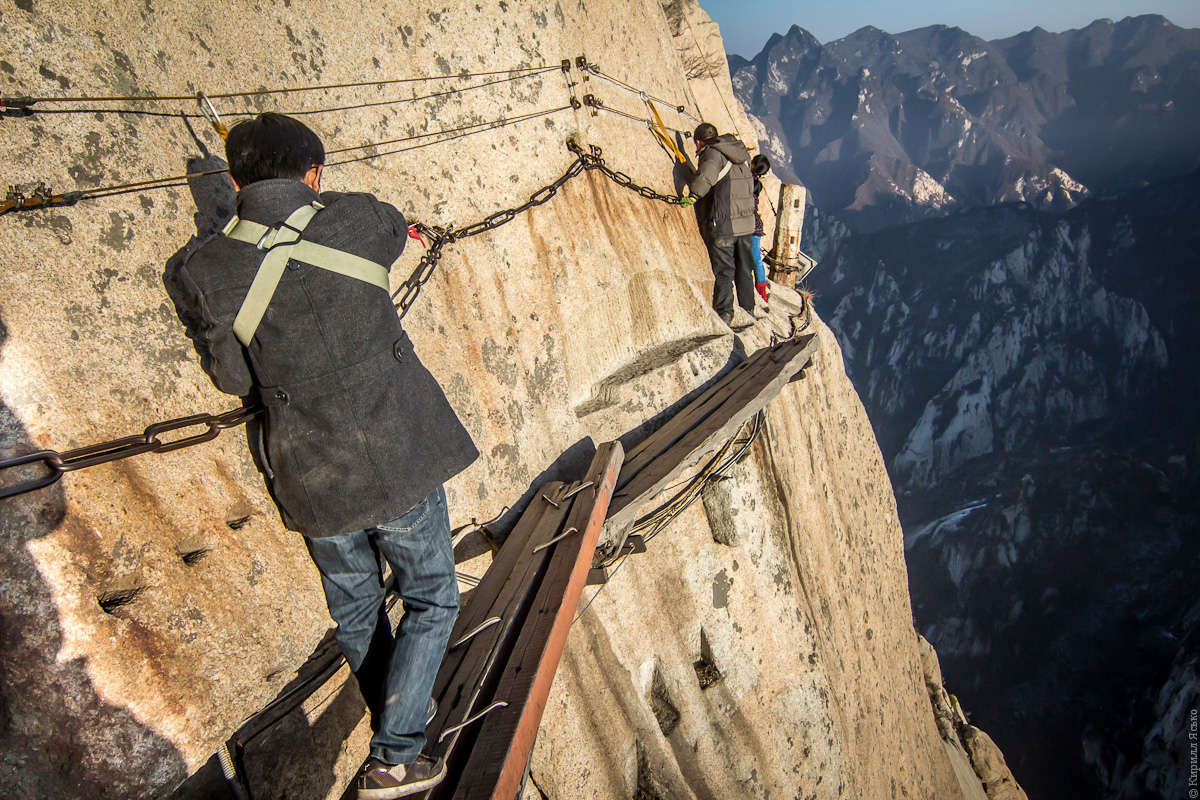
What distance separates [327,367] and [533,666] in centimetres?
117

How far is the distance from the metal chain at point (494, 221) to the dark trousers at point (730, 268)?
0.66m

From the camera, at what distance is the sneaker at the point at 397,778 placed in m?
1.60

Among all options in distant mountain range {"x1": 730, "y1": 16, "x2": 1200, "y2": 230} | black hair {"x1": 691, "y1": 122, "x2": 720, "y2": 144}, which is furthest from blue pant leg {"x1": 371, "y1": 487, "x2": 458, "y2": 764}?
distant mountain range {"x1": 730, "y1": 16, "x2": 1200, "y2": 230}

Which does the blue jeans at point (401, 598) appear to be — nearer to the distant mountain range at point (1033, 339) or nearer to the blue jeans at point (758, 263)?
the blue jeans at point (758, 263)

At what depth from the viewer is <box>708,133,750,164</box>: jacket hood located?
15.0 feet

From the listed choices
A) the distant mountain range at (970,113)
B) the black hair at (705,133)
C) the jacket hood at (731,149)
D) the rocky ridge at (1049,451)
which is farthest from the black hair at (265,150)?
the distant mountain range at (970,113)

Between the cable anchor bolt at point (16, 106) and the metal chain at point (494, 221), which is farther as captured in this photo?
the metal chain at point (494, 221)

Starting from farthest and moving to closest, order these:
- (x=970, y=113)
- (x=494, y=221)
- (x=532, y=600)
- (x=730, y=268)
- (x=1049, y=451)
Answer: (x=970, y=113)
(x=1049, y=451)
(x=730, y=268)
(x=494, y=221)
(x=532, y=600)

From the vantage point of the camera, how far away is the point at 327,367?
1.64 m

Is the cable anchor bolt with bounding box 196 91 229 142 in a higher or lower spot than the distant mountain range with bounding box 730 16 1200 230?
lower

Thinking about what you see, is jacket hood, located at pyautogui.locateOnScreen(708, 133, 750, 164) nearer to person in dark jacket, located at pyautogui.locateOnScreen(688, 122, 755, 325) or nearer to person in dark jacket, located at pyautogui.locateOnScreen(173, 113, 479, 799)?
person in dark jacket, located at pyautogui.locateOnScreen(688, 122, 755, 325)

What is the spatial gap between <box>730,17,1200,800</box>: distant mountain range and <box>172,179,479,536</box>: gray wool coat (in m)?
18.4

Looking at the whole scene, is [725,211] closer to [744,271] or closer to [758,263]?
[744,271]

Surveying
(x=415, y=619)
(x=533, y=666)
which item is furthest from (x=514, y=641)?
(x=415, y=619)
